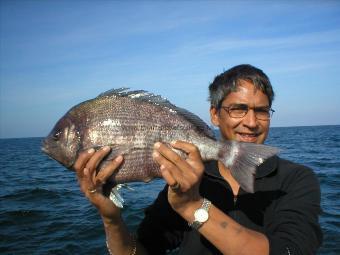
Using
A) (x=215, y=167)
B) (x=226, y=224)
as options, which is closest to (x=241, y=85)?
(x=215, y=167)

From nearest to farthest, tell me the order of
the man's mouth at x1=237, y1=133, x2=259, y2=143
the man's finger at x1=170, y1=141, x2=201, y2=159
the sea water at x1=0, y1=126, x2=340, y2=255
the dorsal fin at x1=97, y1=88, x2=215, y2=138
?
the man's finger at x1=170, y1=141, x2=201, y2=159 < the dorsal fin at x1=97, y1=88, x2=215, y2=138 < the man's mouth at x1=237, y1=133, x2=259, y2=143 < the sea water at x1=0, y1=126, x2=340, y2=255

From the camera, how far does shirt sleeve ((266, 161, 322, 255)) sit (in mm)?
2658

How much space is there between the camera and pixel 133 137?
9.71 ft

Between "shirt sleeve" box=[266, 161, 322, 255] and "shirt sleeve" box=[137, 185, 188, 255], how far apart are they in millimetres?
1038

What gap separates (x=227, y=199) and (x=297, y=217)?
2.43ft

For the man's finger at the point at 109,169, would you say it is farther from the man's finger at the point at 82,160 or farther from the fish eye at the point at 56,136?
the fish eye at the point at 56,136

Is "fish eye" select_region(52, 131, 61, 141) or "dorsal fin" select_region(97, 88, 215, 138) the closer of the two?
"dorsal fin" select_region(97, 88, 215, 138)

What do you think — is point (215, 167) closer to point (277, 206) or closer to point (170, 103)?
point (277, 206)

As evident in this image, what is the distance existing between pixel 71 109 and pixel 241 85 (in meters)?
1.77

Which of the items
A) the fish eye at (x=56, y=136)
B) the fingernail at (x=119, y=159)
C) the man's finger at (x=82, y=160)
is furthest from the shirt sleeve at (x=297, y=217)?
the fish eye at (x=56, y=136)

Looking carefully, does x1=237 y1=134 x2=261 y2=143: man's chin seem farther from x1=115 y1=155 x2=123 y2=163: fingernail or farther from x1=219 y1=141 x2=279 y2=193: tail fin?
x1=115 y1=155 x2=123 y2=163: fingernail

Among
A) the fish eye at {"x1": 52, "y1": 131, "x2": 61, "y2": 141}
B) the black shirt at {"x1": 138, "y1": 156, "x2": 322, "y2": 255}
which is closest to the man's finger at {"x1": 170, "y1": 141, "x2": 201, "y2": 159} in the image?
the black shirt at {"x1": 138, "y1": 156, "x2": 322, "y2": 255}

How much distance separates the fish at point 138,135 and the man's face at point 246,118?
2.34 feet

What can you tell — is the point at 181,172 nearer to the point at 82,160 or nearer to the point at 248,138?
the point at 82,160
